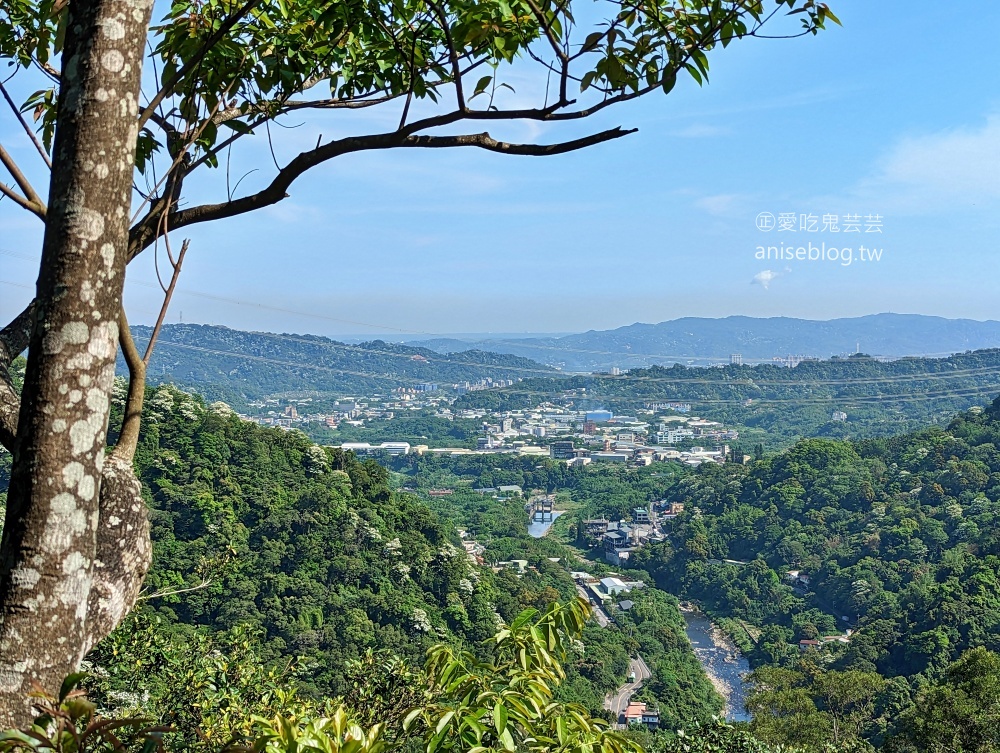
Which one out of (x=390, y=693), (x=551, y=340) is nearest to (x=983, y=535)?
(x=390, y=693)

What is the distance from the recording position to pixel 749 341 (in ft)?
392

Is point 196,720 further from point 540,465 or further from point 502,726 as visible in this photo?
point 540,465

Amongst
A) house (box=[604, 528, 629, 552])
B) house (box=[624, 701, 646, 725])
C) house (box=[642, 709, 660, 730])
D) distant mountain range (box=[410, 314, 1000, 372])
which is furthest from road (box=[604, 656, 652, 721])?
distant mountain range (box=[410, 314, 1000, 372])

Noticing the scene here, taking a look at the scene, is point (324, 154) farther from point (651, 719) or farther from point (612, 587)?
point (612, 587)

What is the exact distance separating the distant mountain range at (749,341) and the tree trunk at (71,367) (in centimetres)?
9876

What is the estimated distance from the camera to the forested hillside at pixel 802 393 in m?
50.1

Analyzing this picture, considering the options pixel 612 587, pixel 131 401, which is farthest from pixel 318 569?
pixel 131 401

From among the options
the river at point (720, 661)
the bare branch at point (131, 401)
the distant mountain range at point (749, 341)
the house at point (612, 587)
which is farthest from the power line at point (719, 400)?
the bare branch at point (131, 401)

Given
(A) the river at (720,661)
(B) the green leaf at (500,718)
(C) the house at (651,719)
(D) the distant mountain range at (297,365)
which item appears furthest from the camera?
(D) the distant mountain range at (297,365)

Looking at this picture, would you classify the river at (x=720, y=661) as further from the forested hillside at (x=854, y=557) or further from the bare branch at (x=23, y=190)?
the bare branch at (x=23, y=190)

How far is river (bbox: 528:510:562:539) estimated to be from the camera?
100 ft

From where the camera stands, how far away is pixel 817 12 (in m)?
1.35

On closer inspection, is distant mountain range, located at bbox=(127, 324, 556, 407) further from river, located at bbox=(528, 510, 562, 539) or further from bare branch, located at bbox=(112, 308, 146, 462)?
bare branch, located at bbox=(112, 308, 146, 462)

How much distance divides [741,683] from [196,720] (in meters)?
15.8
